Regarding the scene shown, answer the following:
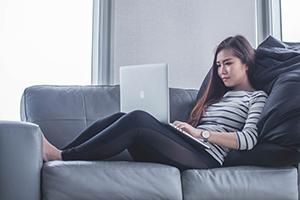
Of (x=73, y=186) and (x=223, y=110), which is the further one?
(x=223, y=110)

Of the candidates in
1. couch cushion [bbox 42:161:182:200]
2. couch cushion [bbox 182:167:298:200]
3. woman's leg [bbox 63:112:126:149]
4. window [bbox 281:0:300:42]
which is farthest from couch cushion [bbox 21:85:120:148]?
window [bbox 281:0:300:42]

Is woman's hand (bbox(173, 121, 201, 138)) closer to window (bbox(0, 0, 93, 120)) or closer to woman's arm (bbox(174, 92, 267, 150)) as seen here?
woman's arm (bbox(174, 92, 267, 150))

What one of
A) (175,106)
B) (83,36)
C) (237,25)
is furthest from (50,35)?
(237,25)

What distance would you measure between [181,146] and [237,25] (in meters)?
1.52

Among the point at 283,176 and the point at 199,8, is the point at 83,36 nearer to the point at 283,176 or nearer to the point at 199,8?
the point at 199,8

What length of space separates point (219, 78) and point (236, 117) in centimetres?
32

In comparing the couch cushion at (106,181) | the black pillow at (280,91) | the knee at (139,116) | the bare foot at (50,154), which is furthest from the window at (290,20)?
the bare foot at (50,154)

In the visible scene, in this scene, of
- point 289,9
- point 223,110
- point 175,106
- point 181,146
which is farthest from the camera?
point 289,9

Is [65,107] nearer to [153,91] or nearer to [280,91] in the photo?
[153,91]

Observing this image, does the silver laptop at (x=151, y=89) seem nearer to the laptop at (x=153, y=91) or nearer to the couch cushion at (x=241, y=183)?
the laptop at (x=153, y=91)

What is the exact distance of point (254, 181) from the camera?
1.90m

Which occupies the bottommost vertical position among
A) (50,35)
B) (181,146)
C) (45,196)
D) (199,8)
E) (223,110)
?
(45,196)

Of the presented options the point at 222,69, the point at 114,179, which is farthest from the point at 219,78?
the point at 114,179

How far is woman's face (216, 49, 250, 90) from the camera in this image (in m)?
2.44
